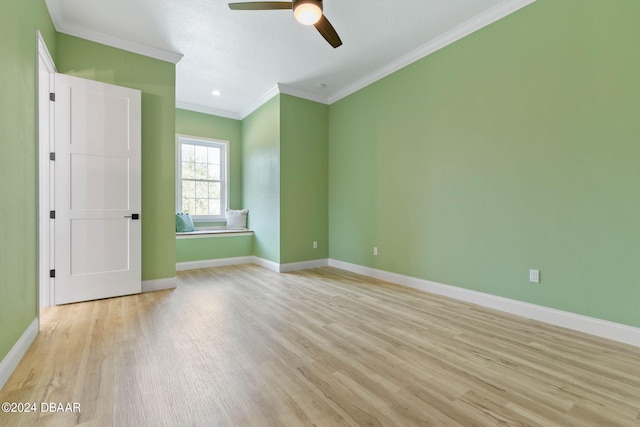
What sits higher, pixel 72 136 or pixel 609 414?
pixel 72 136

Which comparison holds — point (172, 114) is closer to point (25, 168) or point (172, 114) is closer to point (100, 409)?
point (25, 168)

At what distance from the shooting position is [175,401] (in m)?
1.44

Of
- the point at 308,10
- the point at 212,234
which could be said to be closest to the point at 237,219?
the point at 212,234

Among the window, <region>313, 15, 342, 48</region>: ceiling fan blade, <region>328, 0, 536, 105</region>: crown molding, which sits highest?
<region>328, 0, 536, 105</region>: crown molding

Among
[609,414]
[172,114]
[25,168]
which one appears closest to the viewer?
[609,414]

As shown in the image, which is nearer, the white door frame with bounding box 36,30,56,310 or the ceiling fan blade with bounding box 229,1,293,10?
the ceiling fan blade with bounding box 229,1,293,10

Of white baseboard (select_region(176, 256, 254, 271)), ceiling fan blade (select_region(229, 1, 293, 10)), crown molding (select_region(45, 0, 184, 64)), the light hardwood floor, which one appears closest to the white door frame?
the light hardwood floor

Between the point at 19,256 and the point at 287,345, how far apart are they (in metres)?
1.93

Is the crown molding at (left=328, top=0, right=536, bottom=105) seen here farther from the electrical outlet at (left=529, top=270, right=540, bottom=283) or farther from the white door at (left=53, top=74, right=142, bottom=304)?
the white door at (left=53, top=74, right=142, bottom=304)

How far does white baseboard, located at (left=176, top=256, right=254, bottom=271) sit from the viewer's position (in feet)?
15.3

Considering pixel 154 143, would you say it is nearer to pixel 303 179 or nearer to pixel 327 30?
pixel 303 179

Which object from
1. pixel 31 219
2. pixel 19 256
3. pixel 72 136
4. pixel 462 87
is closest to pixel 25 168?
pixel 31 219

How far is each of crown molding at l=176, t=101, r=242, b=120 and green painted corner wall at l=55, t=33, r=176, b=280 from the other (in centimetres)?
186

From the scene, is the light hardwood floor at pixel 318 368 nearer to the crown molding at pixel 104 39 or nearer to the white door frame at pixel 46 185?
the white door frame at pixel 46 185
